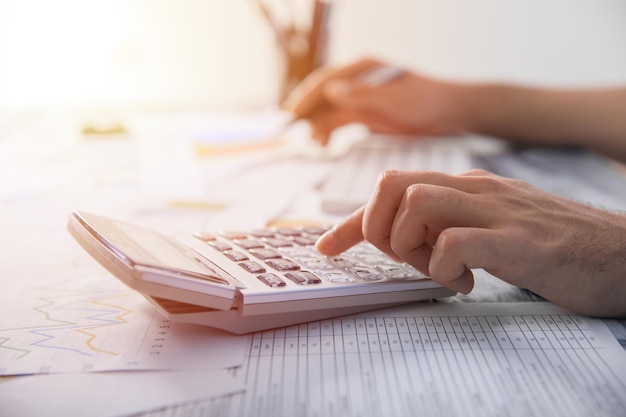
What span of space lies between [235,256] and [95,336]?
0.12 m

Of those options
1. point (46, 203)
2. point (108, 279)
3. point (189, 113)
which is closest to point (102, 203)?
point (46, 203)

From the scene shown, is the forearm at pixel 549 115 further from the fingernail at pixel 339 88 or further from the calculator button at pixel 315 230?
the calculator button at pixel 315 230

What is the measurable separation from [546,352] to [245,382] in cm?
21

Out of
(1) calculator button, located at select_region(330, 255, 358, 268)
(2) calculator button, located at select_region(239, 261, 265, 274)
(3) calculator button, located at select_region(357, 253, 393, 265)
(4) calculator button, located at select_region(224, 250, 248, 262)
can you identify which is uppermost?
(2) calculator button, located at select_region(239, 261, 265, 274)

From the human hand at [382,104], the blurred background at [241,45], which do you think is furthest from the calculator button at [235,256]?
the blurred background at [241,45]

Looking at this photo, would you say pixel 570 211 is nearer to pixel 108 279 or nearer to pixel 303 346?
pixel 303 346

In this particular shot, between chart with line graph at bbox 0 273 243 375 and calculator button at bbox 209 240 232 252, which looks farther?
calculator button at bbox 209 240 232 252

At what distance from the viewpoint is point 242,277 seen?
0.45m

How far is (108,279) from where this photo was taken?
1.79 ft

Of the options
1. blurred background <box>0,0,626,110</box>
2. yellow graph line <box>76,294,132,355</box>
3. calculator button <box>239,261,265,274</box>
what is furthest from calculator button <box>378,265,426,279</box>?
blurred background <box>0,0,626,110</box>

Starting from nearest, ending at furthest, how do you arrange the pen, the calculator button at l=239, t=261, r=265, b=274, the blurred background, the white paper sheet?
the white paper sheet < the calculator button at l=239, t=261, r=265, b=274 < the pen < the blurred background

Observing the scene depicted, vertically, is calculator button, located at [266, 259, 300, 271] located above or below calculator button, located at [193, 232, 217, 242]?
above

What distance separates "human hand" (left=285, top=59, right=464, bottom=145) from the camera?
→ 104 centimetres

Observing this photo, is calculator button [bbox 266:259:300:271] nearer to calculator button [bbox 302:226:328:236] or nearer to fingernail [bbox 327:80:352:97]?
calculator button [bbox 302:226:328:236]
